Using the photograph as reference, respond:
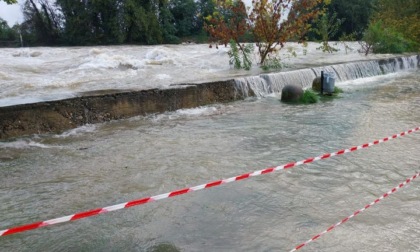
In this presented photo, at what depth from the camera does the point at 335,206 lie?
12.7 ft

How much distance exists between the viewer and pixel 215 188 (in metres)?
4.39

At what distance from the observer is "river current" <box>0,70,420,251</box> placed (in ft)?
11.0

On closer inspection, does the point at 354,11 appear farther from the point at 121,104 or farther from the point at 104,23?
the point at 121,104

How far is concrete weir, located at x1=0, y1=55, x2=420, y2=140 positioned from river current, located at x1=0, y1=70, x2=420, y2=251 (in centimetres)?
25

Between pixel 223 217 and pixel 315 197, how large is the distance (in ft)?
3.37

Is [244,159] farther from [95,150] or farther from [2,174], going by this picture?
[2,174]

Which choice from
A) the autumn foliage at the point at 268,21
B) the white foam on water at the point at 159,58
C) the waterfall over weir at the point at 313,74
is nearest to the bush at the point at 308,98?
the waterfall over weir at the point at 313,74

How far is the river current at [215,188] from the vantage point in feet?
11.0

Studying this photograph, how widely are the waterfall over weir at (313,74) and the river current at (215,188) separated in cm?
254

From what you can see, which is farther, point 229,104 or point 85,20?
point 85,20

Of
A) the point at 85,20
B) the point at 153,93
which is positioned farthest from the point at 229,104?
the point at 85,20

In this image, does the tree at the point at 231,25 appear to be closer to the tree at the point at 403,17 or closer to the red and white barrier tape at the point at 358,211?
the tree at the point at 403,17

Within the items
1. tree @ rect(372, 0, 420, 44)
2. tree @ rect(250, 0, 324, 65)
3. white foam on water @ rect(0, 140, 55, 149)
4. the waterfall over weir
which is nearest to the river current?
white foam on water @ rect(0, 140, 55, 149)

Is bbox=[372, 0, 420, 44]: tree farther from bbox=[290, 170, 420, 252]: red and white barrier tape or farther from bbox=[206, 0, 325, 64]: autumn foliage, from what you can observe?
bbox=[290, 170, 420, 252]: red and white barrier tape
